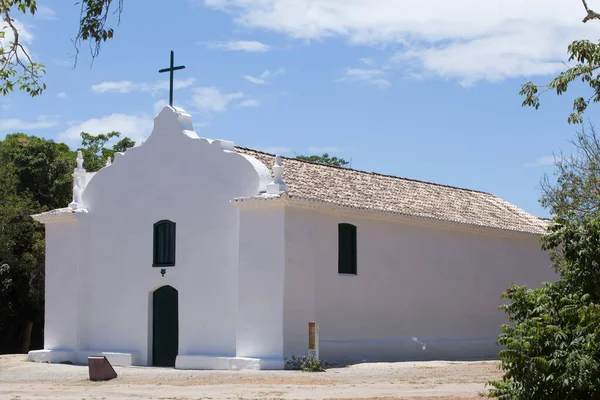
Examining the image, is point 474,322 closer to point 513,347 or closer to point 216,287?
point 216,287

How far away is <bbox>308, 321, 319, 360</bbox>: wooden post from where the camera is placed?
71.2 ft

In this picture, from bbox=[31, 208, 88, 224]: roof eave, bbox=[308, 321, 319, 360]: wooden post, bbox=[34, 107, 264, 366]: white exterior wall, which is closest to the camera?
bbox=[308, 321, 319, 360]: wooden post

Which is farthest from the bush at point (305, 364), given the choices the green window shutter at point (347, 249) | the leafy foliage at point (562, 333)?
the leafy foliage at point (562, 333)

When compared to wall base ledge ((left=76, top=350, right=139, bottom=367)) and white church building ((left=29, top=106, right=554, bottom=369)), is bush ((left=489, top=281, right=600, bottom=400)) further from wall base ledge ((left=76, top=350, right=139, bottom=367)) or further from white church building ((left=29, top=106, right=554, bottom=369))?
wall base ledge ((left=76, top=350, right=139, bottom=367))

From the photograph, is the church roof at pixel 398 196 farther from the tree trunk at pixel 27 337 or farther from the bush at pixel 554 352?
the tree trunk at pixel 27 337

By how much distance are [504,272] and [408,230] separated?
5.14 metres

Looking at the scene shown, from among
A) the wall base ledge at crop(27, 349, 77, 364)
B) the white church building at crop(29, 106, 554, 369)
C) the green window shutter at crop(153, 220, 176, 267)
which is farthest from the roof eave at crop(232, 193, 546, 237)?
the wall base ledge at crop(27, 349, 77, 364)

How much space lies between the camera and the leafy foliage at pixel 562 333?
449 inches

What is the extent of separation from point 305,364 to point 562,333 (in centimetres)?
1033

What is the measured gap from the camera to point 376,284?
24.7 m

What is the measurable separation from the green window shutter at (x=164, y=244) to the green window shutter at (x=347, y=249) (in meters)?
4.37

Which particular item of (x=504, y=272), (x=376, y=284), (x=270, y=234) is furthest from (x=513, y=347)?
(x=504, y=272)

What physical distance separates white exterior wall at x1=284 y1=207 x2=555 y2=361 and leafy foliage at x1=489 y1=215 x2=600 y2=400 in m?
9.87

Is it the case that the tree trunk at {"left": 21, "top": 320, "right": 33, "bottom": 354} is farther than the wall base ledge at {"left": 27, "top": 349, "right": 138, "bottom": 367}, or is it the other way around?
the tree trunk at {"left": 21, "top": 320, "right": 33, "bottom": 354}
